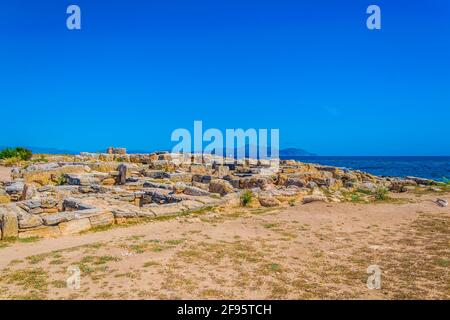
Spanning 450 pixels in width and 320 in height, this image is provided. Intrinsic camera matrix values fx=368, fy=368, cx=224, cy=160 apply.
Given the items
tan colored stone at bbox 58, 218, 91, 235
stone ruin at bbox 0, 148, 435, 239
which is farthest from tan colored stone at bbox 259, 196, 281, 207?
tan colored stone at bbox 58, 218, 91, 235

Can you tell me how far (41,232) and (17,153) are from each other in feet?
89.6

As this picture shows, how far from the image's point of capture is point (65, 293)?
5113mm

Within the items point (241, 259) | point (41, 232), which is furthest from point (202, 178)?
Answer: point (241, 259)

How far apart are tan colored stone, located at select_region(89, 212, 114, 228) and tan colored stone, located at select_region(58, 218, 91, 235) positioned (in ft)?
0.50

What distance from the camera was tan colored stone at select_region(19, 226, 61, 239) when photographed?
335 inches

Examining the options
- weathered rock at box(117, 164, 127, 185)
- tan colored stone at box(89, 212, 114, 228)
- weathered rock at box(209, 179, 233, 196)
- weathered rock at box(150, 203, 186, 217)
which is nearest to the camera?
tan colored stone at box(89, 212, 114, 228)

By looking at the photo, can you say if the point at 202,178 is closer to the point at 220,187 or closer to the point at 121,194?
the point at 220,187

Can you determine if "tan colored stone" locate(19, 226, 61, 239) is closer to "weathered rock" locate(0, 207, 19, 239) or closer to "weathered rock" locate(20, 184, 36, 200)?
"weathered rock" locate(0, 207, 19, 239)

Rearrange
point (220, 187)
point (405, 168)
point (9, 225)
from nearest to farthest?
1. point (9, 225)
2. point (220, 187)
3. point (405, 168)

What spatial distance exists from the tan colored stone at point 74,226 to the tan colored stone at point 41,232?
0.13 m

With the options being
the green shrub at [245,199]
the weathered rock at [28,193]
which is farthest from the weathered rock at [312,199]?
the weathered rock at [28,193]

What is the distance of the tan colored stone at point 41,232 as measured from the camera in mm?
8516

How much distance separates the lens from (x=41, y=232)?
Result: 866 centimetres
